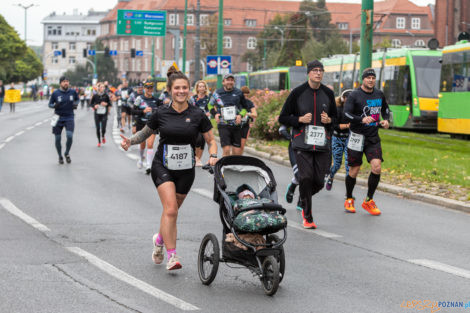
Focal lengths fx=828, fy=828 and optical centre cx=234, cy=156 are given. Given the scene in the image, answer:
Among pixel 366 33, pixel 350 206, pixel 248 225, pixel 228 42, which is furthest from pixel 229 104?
pixel 228 42

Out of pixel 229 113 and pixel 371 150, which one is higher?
pixel 229 113

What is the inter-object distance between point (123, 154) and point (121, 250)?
1264cm

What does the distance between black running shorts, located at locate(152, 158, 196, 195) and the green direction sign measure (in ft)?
150

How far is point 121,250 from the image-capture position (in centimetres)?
816

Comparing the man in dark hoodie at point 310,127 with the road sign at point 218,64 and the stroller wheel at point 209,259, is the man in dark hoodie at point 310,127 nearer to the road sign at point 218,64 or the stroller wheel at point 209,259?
the stroller wheel at point 209,259

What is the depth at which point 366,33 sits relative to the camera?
1806 cm

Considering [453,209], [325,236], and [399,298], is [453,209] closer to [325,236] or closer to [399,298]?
[325,236]

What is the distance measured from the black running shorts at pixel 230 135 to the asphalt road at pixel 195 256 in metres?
1.33

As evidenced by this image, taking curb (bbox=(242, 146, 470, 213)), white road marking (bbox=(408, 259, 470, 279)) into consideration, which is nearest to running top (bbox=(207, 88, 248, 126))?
curb (bbox=(242, 146, 470, 213))

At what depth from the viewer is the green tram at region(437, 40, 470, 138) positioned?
85.0ft

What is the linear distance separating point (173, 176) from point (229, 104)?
7.30 meters

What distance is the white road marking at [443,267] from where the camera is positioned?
7.32 metres

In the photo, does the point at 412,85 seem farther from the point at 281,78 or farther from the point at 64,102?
the point at 281,78

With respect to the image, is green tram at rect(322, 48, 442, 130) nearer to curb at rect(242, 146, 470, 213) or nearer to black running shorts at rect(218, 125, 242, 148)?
curb at rect(242, 146, 470, 213)
